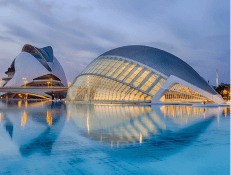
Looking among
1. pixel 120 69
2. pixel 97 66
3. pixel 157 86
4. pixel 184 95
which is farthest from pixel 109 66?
pixel 184 95

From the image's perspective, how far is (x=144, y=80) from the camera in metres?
39.5

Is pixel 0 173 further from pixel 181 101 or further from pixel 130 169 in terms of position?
pixel 181 101

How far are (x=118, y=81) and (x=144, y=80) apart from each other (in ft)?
14.3

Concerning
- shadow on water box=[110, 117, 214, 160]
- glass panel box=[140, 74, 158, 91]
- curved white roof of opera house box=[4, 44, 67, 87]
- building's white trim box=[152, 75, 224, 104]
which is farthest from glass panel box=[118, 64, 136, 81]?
curved white roof of opera house box=[4, 44, 67, 87]

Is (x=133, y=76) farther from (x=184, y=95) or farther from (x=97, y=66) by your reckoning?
(x=97, y=66)

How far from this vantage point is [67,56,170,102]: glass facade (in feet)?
129

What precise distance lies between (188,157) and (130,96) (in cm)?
3459

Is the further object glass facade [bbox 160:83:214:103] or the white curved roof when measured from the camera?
the white curved roof

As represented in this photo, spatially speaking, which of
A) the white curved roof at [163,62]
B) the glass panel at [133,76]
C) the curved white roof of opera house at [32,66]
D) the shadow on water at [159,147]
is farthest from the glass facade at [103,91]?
the curved white roof of opera house at [32,66]

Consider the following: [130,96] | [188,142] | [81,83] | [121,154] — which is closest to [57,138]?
[121,154]

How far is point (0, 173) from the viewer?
18.3ft

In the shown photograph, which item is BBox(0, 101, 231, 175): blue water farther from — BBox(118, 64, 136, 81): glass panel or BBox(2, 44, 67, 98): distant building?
BBox(2, 44, 67, 98): distant building

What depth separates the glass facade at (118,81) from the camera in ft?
129

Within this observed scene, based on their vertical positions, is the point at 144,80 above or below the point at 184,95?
above
